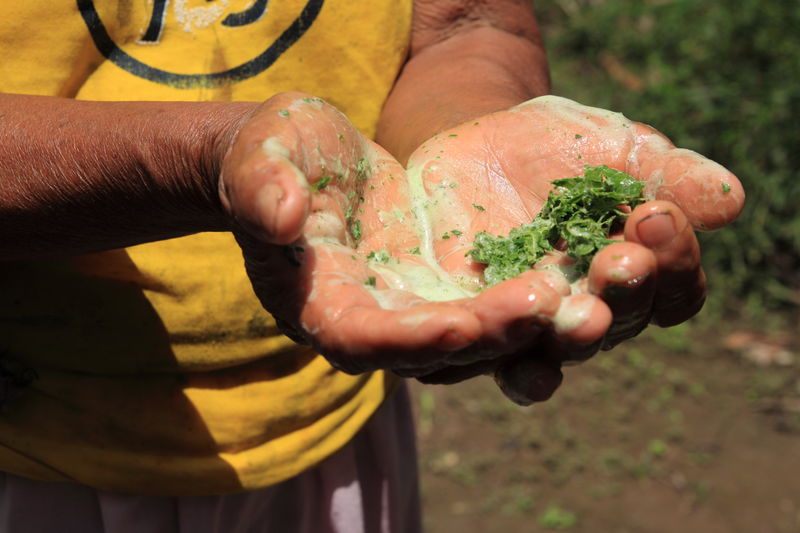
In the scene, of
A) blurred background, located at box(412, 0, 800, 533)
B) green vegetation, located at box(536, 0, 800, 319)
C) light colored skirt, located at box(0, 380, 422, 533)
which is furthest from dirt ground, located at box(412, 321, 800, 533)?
light colored skirt, located at box(0, 380, 422, 533)

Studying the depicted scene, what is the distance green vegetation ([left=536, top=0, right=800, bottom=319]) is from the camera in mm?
4336

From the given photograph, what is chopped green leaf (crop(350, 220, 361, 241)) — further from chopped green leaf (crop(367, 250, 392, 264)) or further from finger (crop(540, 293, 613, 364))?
finger (crop(540, 293, 613, 364))

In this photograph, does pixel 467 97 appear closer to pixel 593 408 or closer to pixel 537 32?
pixel 537 32

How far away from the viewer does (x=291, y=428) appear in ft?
5.47

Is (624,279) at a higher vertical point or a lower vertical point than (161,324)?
higher

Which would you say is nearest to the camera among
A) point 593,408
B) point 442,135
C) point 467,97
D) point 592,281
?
point 592,281

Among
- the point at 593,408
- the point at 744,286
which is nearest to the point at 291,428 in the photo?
the point at 593,408

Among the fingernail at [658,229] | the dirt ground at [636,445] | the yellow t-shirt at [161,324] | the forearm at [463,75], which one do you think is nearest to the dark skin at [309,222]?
the fingernail at [658,229]

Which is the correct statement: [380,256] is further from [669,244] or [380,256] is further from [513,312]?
[669,244]

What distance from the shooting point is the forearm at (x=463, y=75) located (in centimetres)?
179

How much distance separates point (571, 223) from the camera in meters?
1.53

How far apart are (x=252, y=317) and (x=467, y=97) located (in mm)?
651

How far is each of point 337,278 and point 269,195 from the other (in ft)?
0.61

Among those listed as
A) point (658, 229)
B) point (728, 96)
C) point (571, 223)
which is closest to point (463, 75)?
point (571, 223)
